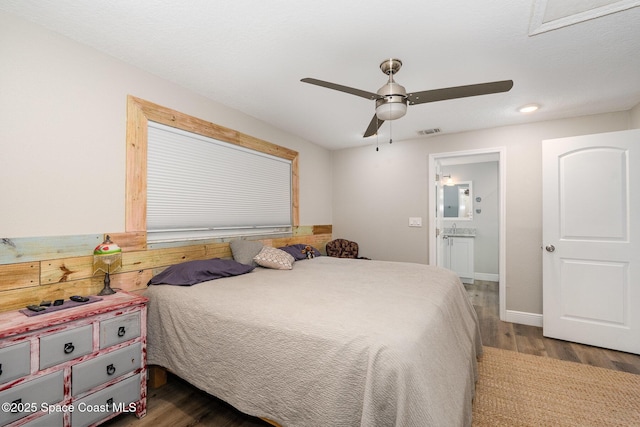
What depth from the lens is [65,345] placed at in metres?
1.48

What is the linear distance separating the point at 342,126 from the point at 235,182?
155 cm

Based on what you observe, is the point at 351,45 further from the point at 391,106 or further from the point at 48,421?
the point at 48,421

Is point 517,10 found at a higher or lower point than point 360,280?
higher

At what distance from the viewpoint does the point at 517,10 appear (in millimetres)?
1592

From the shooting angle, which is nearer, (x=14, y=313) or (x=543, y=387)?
(x=14, y=313)

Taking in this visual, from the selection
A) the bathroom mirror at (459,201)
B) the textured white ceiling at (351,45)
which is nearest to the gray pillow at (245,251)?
the textured white ceiling at (351,45)

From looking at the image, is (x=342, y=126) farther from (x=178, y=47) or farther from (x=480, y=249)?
(x=480, y=249)

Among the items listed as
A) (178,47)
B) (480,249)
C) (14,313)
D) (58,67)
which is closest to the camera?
(14,313)

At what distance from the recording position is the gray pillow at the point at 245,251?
2867 millimetres

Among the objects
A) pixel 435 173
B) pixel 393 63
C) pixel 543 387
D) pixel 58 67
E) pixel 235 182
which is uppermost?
pixel 393 63

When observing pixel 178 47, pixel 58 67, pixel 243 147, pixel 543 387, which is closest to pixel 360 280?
pixel 543 387

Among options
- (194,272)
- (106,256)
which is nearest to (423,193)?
(194,272)

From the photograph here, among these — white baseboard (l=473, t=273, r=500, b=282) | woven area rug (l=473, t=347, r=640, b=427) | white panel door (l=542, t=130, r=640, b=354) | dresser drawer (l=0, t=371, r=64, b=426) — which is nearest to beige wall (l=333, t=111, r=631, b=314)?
white panel door (l=542, t=130, r=640, b=354)

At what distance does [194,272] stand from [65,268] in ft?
2.58
